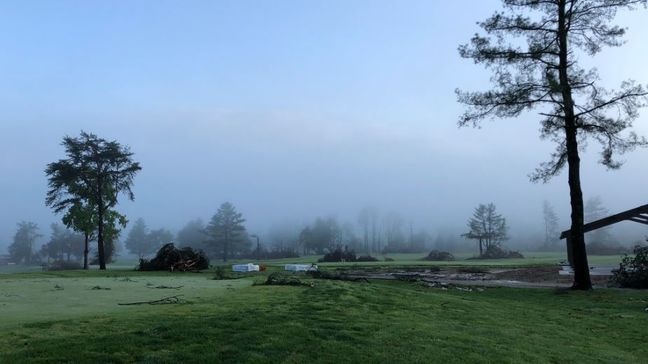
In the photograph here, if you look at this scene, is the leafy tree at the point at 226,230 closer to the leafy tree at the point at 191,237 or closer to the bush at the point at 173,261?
the leafy tree at the point at 191,237

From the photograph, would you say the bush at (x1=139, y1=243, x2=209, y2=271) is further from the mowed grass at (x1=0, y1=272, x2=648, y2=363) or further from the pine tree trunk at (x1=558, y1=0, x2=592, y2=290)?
the pine tree trunk at (x1=558, y1=0, x2=592, y2=290)

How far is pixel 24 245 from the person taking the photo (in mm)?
121188

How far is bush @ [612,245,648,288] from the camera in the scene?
881 inches

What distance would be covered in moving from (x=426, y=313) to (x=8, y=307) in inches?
351

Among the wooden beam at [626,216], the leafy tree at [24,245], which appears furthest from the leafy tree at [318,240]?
the wooden beam at [626,216]

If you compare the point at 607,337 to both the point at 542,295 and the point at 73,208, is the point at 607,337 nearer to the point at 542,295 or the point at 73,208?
the point at 542,295

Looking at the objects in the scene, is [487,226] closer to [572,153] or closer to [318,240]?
[318,240]

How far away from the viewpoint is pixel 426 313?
12.2 metres

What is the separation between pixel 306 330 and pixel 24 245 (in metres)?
Result: 133

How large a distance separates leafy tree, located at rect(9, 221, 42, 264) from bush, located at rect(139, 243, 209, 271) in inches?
3815

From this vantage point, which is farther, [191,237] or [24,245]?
[191,237]

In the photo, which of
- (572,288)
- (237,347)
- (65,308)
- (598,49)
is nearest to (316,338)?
(237,347)

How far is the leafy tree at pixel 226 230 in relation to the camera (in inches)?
4124

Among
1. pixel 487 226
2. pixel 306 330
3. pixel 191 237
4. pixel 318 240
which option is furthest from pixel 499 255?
pixel 191 237
